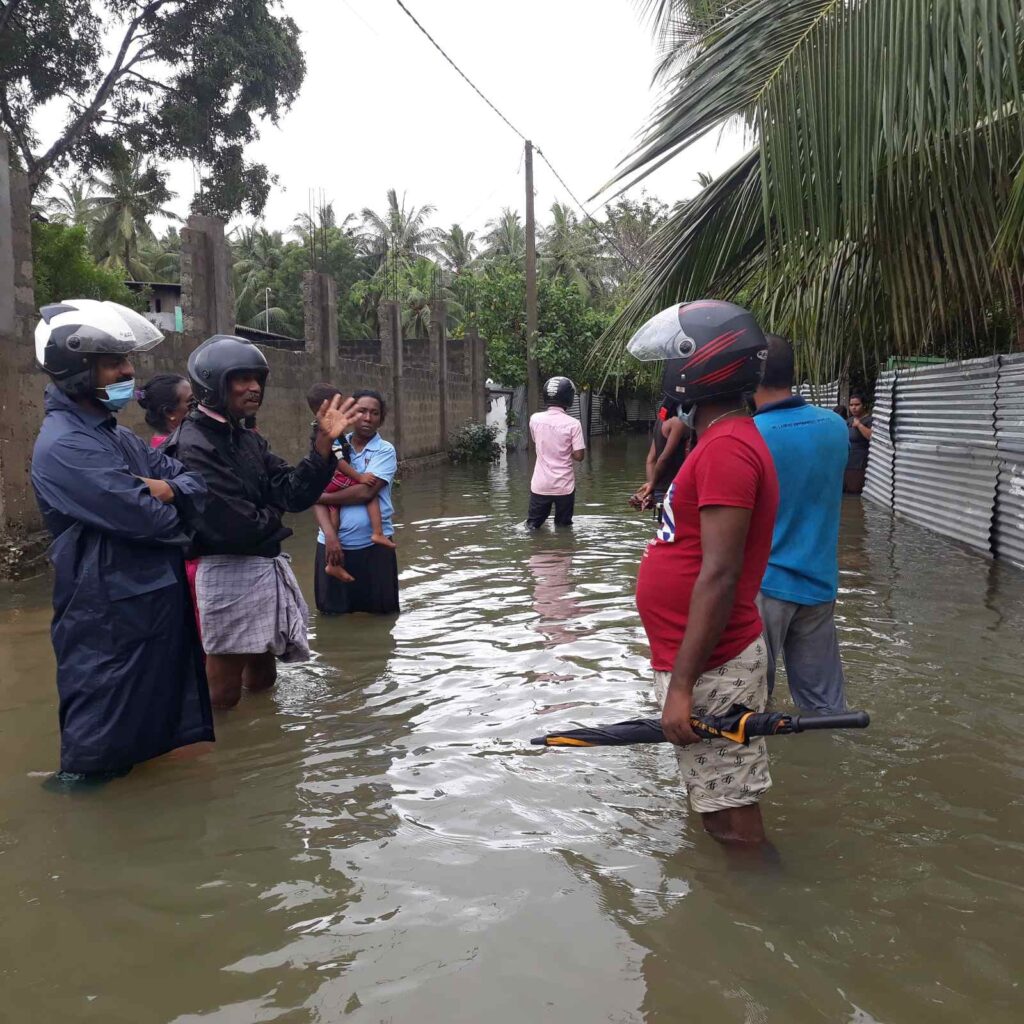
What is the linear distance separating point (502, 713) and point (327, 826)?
146 centimetres

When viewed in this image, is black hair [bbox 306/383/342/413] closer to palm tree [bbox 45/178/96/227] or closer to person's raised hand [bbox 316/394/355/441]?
person's raised hand [bbox 316/394/355/441]

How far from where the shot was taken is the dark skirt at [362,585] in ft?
21.6

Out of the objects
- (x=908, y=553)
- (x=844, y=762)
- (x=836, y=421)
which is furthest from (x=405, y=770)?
(x=908, y=553)

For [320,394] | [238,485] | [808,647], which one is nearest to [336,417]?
[238,485]

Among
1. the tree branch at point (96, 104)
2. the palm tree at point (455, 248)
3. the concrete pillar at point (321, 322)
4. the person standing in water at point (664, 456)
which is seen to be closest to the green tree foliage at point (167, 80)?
the tree branch at point (96, 104)

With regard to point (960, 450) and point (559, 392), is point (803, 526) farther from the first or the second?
point (960, 450)

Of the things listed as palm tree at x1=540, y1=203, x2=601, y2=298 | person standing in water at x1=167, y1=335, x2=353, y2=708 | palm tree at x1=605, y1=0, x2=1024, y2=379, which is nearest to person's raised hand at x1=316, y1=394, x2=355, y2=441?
person standing in water at x1=167, y1=335, x2=353, y2=708

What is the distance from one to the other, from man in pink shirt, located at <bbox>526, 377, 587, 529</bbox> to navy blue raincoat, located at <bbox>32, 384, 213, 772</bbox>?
20.7 ft

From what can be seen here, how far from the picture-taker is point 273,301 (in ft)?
151

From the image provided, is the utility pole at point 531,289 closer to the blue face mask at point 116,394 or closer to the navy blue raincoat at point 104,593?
the blue face mask at point 116,394

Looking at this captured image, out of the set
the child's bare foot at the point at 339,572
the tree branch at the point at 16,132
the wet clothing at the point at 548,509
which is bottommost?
the wet clothing at the point at 548,509

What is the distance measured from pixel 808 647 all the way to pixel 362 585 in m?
3.32

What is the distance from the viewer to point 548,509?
36.1 ft

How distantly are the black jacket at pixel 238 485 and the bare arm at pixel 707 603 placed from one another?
222cm
